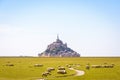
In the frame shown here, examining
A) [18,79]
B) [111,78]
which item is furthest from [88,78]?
[18,79]

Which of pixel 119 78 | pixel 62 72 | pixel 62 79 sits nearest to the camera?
pixel 62 79

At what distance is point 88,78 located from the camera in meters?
59.0

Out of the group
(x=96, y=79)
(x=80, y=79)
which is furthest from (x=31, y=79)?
(x=96, y=79)

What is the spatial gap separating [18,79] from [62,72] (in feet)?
53.0

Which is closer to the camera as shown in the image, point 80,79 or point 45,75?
point 80,79

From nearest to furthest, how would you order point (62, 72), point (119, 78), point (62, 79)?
point (62, 79) < point (119, 78) < point (62, 72)

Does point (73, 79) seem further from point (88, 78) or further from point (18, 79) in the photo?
point (18, 79)

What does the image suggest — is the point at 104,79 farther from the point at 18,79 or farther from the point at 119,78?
the point at 18,79

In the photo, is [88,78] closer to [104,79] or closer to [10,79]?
[104,79]

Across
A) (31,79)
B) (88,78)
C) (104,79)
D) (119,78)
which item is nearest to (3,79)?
(31,79)

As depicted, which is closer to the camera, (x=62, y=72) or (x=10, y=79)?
(x=10, y=79)

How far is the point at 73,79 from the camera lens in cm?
5700

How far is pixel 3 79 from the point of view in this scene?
2259 inches

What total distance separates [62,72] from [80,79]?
1262 cm
